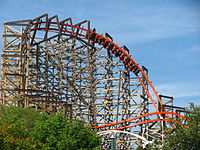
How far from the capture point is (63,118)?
26.1 metres

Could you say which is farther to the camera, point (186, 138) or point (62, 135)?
point (62, 135)

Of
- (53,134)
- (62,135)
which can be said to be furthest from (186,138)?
(53,134)

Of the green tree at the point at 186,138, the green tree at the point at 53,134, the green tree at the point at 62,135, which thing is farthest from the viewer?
the green tree at the point at 62,135

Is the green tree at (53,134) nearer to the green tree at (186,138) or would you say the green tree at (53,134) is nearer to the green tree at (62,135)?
the green tree at (62,135)

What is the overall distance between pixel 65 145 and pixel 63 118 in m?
2.78

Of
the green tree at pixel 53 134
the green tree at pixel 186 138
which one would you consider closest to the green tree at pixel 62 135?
the green tree at pixel 53 134

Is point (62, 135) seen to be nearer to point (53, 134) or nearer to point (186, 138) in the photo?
point (53, 134)

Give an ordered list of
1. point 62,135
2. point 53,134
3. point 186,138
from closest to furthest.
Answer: point 186,138 → point 62,135 → point 53,134

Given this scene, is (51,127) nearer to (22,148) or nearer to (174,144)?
(22,148)

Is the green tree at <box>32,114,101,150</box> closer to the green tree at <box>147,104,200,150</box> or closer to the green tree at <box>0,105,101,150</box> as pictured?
the green tree at <box>0,105,101,150</box>

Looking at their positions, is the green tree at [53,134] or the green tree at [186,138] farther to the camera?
the green tree at [53,134]

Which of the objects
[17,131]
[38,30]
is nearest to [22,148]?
[17,131]

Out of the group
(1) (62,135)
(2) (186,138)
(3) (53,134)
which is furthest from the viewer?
(3) (53,134)

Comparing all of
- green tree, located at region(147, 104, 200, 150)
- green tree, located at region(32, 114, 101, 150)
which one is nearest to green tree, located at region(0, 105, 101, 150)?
green tree, located at region(32, 114, 101, 150)
